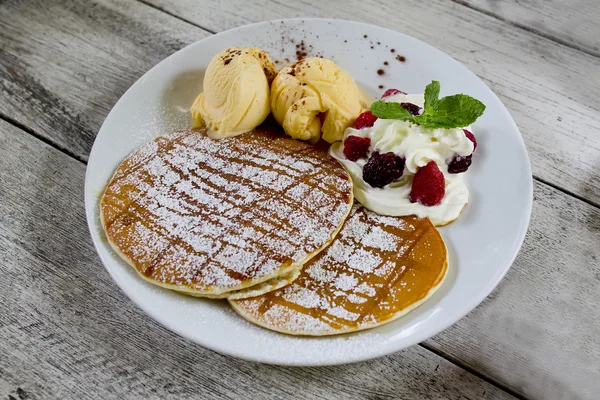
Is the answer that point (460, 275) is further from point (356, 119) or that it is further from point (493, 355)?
point (356, 119)

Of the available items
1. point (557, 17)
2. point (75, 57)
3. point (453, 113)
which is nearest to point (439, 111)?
point (453, 113)

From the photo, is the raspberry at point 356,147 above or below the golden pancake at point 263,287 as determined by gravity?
above

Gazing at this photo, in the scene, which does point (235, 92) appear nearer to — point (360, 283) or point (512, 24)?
point (360, 283)

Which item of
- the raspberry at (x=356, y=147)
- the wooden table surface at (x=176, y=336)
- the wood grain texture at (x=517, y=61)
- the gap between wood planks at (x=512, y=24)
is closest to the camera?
the wooden table surface at (x=176, y=336)

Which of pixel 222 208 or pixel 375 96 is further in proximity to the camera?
pixel 375 96

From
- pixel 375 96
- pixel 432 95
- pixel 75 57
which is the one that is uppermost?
pixel 432 95

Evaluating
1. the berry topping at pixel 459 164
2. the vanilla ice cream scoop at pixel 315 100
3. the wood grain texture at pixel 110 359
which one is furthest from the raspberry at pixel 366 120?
the wood grain texture at pixel 110 359

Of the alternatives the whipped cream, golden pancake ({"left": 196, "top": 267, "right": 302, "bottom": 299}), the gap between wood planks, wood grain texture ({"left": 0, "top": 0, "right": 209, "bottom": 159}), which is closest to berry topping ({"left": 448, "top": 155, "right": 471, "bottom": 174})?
the whipped cream

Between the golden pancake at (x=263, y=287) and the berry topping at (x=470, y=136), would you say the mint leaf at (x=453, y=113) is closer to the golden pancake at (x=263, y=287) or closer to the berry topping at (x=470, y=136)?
the berry topping at (x=470, y=136)
